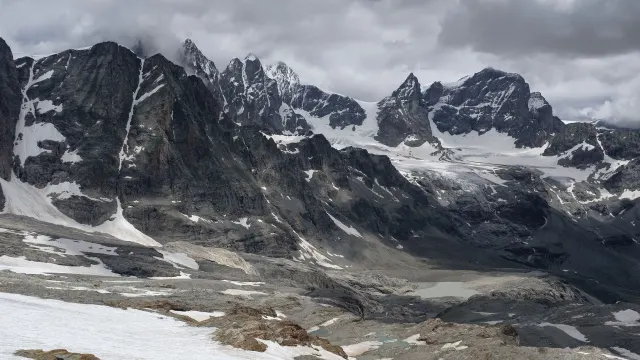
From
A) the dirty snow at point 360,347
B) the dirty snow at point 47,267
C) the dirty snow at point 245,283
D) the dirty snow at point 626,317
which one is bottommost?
the dirty snow at point 626,317

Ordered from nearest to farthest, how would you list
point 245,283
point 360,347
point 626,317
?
point 360,347 → point 626,317 → point 245,283

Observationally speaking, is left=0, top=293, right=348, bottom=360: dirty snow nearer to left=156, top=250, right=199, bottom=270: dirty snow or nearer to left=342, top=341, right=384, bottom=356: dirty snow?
left=342, top=341, right=384, bottom=356: dirty snow

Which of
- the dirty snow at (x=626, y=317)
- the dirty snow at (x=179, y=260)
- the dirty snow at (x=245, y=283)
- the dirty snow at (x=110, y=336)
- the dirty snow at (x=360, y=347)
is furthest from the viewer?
the dirty snow at (x=179, y=260)

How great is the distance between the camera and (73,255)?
15762cm

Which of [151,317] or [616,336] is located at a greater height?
[151,317]

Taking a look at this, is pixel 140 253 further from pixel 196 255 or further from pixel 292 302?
pixel 292 302

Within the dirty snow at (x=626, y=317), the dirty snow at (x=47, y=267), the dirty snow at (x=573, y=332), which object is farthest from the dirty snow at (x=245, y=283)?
the dirty snow at (x=573, y=332)

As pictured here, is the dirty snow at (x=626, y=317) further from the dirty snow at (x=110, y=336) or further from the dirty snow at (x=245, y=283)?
the dirty snow at (x=110, y=336)

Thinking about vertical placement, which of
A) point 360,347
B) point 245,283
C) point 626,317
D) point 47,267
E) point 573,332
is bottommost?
point 626,317

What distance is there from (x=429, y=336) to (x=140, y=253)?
125173mm

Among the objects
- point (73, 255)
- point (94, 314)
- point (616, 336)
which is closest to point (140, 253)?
point (73, 255)

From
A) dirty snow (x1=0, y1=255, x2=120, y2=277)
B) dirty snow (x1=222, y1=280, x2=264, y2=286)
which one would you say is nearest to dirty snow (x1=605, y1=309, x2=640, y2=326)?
dirty snow (x1=222, y1=280, x2=264, y2=286)

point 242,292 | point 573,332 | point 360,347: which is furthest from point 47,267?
point 573,332

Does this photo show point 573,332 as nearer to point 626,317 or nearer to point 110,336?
point 626,317
